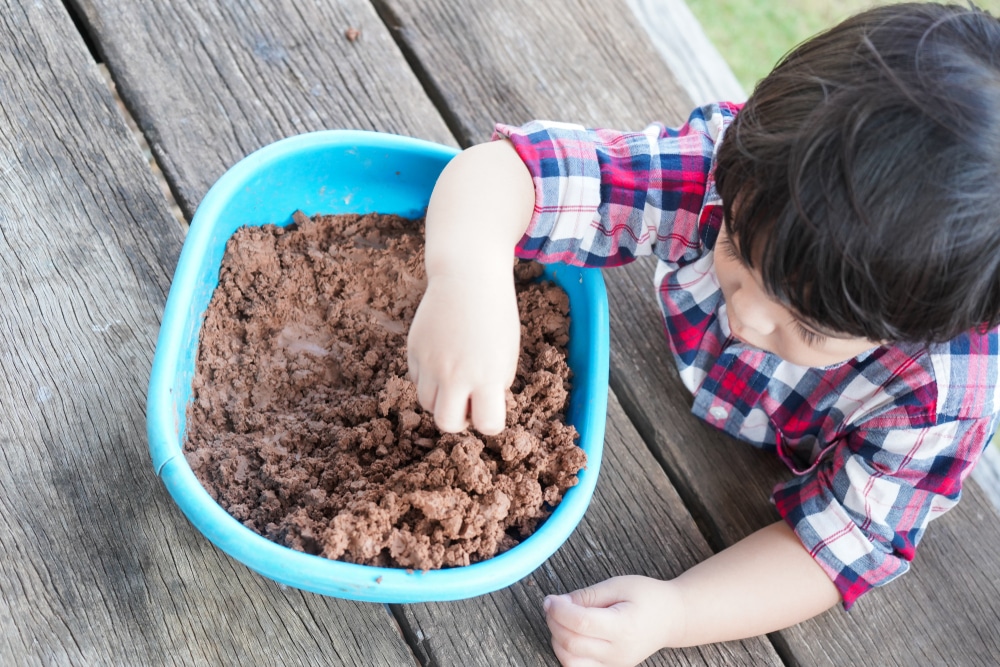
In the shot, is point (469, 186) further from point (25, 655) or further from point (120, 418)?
point (25, 655)

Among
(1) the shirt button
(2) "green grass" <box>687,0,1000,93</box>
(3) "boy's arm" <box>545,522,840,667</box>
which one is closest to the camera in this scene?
(3) "boy's arm" <box>545,522,840,667</box>

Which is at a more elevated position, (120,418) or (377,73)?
(377,73)

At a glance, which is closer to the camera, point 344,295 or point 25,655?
point 25,655

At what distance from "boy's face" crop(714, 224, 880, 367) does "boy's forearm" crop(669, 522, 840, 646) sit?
0.80 ft

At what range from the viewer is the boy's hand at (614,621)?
2.69 feet

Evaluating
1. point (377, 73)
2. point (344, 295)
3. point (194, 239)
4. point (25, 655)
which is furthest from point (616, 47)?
point (25, 655)

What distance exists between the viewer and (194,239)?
31.3 inches

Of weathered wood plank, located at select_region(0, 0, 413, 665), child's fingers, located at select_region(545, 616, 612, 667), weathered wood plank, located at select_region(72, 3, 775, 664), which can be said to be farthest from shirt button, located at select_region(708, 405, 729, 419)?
weathered wood plank, located at select_region(0, 0, 413, 665)

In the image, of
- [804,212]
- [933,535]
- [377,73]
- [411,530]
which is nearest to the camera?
[804,212]

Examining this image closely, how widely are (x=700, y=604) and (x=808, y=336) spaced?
12.9 inches

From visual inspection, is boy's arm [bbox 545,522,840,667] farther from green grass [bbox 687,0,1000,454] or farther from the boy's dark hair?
green grass [bbox 687,0,1000,454]

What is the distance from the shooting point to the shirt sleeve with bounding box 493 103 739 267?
2.86 feet

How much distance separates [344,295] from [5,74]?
1.72ft

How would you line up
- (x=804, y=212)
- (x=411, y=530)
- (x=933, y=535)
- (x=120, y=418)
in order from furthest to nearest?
1. (x=933, y=535)
2. (x=120, y=418)
3. (x=411, y=530)
4. (x=804, y=212)
